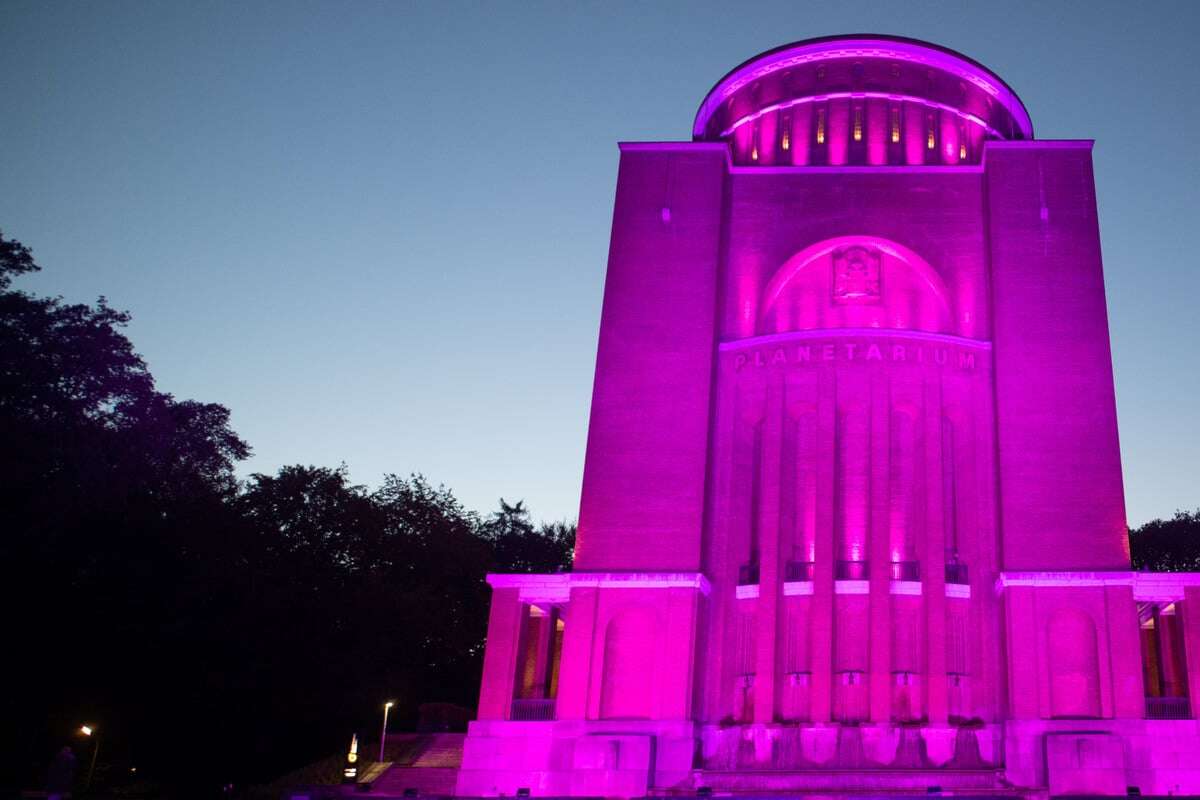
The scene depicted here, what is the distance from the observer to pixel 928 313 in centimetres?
3198

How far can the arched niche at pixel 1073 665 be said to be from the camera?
25812 millimetres

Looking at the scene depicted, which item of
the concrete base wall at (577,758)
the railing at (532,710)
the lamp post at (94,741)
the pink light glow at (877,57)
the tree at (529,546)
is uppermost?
the pink light glow at (877,57)

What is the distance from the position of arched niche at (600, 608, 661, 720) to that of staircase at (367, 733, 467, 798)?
454cm

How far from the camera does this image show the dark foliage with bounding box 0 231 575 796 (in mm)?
26312

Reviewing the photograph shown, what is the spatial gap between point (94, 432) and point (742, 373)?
1592cm

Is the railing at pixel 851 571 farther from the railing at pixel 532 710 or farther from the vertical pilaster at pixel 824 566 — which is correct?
the railing at pixel 532 710

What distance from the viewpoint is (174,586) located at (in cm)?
3012

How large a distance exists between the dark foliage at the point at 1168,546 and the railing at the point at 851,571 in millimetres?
23612

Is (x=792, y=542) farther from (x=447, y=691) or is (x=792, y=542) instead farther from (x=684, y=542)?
(x=447, y=691)

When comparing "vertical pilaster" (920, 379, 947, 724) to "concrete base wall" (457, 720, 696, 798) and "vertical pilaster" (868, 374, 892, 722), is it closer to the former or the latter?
"vertical pilaster" (868, 374, 892, 722)

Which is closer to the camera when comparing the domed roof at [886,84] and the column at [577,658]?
the column at [577,658]

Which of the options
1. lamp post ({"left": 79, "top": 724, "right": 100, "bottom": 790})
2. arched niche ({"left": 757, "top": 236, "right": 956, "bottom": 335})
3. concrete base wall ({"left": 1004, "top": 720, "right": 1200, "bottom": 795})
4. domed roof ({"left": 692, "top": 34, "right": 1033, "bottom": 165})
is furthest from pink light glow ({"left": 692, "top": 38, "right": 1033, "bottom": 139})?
lamp post ({"left": 79, "top": 724, "right": 100, "bottom": 790})

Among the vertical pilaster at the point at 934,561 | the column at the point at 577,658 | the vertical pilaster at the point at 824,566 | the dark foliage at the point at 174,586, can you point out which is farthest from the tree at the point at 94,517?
the vertical pilaster at the point at 934,561

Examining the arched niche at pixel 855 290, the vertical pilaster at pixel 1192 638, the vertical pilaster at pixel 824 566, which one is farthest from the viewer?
the arched niche at pixel 855 290
